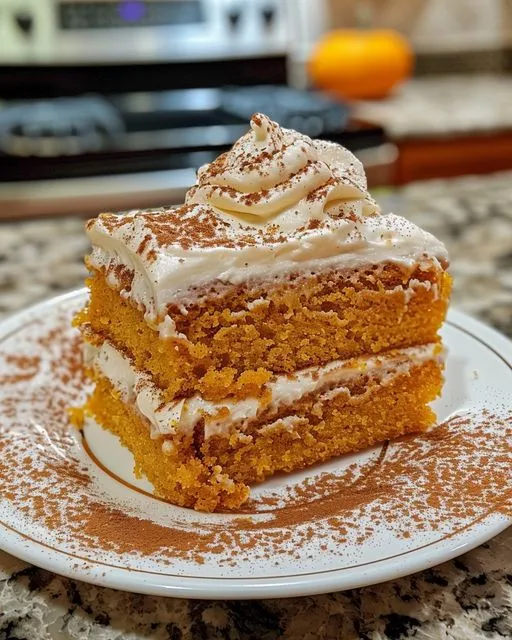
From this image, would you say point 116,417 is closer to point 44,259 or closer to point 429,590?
point 429,590

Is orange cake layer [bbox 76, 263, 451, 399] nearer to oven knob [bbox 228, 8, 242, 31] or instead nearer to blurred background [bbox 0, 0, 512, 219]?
blurred background [bbox 0, 0, 512, 219]

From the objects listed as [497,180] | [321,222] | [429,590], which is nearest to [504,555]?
[429,590]

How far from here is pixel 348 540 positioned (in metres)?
0.85

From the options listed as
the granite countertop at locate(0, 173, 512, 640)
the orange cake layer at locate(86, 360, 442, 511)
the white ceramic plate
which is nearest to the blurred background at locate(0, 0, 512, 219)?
the white ceramic plate

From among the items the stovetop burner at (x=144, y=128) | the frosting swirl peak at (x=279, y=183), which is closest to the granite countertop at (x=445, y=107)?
the stovetop burner at (x=144, y=128)

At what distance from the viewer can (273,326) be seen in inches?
42.3

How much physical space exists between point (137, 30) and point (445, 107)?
58.5 inches

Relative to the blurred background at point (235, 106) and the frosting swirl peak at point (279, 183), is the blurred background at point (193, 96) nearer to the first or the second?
the blurred background at point (235, 106)

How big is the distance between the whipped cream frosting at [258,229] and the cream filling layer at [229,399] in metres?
0.12

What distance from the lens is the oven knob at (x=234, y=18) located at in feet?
10.9

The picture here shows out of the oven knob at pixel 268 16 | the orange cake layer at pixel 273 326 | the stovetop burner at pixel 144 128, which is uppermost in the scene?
the oven knob at pixel 268 16

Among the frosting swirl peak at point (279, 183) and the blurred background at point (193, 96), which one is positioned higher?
the frosting swirl peak at point (279, 183)

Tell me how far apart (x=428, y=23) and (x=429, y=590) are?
13.1ft

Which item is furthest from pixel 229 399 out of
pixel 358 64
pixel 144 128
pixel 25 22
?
pixel 358 64
